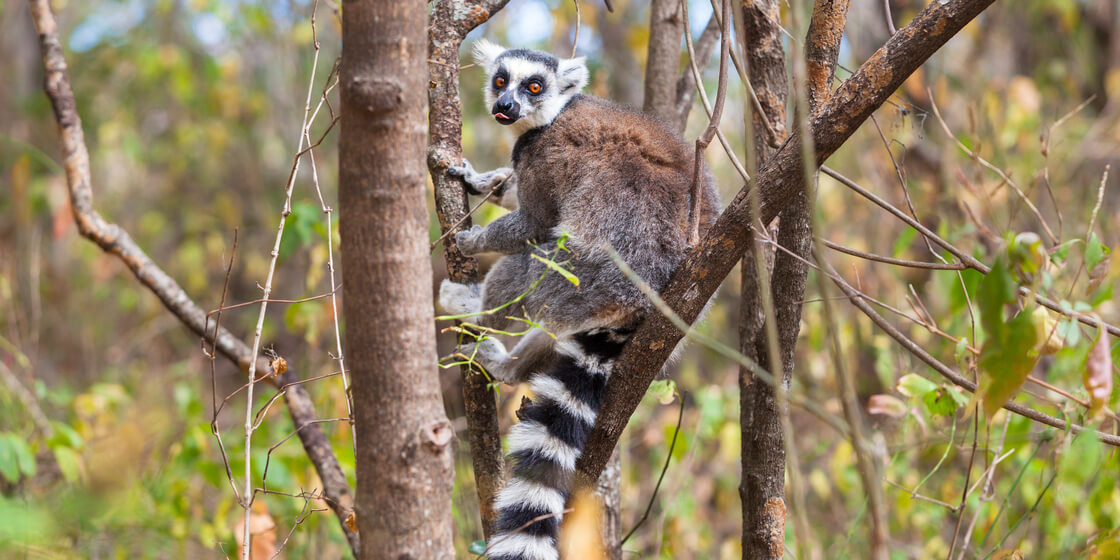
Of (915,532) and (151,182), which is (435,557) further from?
(151,182)

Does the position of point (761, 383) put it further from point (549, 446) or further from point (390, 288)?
point (390, 288)

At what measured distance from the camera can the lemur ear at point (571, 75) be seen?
421 cm

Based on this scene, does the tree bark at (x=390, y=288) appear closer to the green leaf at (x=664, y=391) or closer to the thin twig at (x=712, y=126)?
the thin twig at (x=712, y=126)

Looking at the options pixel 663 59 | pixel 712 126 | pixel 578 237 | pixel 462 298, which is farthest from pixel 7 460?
pixel 663 59

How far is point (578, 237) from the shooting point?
3.36 metres

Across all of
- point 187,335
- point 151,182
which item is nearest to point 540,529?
point 187,335

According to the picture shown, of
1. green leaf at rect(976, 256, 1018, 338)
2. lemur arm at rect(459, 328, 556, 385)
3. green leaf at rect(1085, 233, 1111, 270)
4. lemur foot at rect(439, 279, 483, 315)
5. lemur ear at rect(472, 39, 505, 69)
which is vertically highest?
lemur ear at rect(472, 39, 505, 69)

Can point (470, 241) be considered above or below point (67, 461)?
above

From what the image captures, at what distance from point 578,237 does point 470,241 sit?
1.59 feet

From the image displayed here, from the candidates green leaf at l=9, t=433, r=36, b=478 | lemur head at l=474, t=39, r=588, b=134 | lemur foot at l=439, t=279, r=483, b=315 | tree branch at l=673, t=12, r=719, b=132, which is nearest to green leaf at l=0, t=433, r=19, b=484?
green leaf at l=9, t=433, r=36, b=478

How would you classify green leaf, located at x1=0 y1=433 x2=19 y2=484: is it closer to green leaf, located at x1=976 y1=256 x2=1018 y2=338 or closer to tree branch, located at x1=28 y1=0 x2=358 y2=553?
tree branch, located at x1=28 y1=0 x2=358 y2=553

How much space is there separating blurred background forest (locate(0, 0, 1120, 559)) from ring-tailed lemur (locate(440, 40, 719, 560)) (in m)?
0.40

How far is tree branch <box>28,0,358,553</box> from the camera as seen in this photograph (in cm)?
343

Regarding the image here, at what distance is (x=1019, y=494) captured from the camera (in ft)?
16.6
